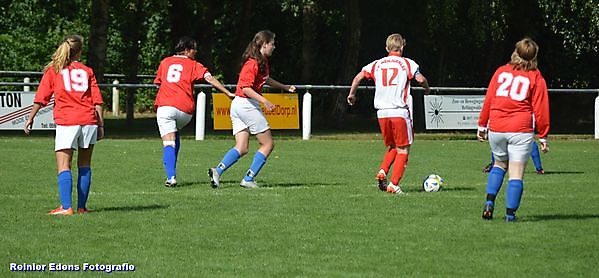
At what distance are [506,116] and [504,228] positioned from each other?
1.04 m

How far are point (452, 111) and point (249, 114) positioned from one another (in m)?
15.9

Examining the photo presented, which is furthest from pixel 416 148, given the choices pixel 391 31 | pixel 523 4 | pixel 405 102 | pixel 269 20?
pixel 269 20

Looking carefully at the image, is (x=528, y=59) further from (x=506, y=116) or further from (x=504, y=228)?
(x=504, y=228)

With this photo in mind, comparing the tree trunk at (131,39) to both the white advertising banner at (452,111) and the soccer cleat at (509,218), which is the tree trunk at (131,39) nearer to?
the white advertising banner at (452,111)

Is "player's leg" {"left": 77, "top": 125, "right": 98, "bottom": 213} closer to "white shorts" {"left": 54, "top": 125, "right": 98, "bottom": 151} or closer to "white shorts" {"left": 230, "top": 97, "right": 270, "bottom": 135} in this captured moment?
"white shorts" {"left": 54, "top": 125, "right": 98, "bottom": 151}

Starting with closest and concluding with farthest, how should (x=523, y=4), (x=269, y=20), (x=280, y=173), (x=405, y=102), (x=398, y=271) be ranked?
(x=398, y=271) → (x=405, y=102) → (x=280, y=173) → (x=523, y=4) → (x=269, y=20)

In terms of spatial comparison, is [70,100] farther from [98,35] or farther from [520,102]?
[98,35]

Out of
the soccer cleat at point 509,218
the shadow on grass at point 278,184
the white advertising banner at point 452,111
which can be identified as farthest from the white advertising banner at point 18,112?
the soccer cleat at point 509,218

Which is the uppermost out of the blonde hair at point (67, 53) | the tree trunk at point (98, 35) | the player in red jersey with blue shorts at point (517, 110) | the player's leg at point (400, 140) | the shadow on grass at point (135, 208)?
the tree trunk at point (98, 35)

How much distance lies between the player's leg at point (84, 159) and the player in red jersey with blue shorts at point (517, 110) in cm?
372

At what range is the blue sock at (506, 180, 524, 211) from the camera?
A: 10.9m

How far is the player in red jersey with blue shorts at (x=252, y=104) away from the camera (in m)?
14.2

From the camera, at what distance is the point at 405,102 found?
45.4 ft

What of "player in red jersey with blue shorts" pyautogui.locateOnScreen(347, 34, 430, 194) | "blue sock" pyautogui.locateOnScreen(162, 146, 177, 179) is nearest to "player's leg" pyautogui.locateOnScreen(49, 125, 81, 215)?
"blue sock" pyautogui.locateOnScreen(162, 146, 177, 179)
